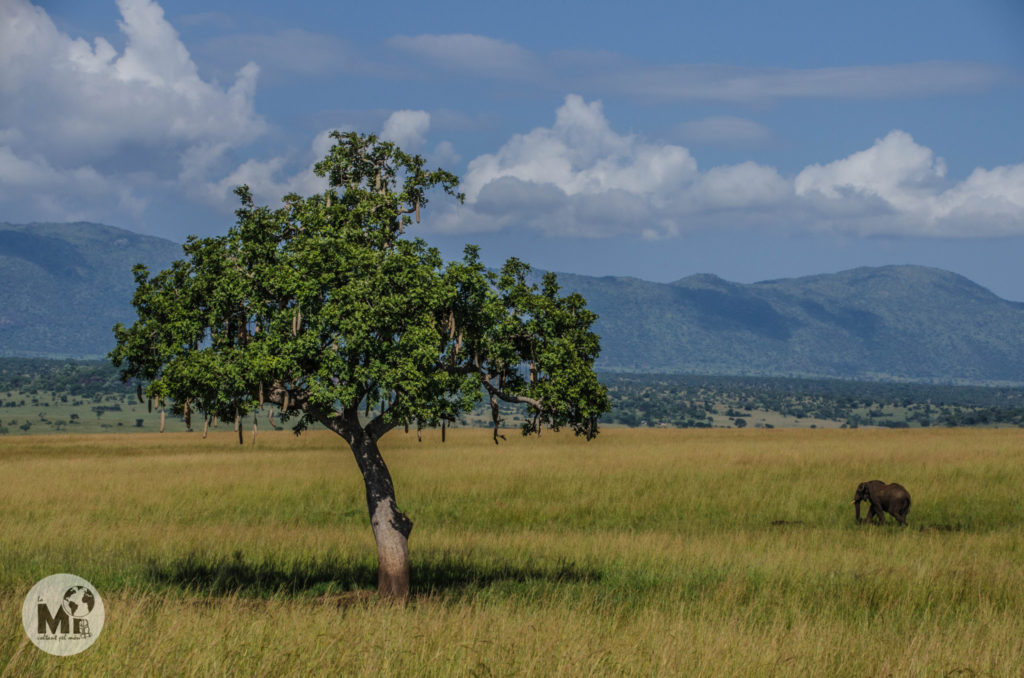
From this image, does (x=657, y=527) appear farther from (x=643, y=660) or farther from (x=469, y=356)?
(x=643, y=660)

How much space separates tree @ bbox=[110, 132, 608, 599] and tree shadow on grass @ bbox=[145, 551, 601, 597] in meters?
2.09

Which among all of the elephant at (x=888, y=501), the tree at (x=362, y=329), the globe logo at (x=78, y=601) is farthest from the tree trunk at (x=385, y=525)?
the elephant at (x=888, y=501)

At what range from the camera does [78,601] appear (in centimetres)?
1182

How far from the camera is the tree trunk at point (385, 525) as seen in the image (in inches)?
648

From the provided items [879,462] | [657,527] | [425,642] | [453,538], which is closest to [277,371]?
[425,642]

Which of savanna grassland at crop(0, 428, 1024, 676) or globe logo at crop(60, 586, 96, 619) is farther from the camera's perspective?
globe logo at crop(60, 586, 96, 619)

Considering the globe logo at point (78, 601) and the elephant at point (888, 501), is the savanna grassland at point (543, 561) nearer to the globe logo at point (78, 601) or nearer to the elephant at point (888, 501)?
the globe logo at point (78, 601)

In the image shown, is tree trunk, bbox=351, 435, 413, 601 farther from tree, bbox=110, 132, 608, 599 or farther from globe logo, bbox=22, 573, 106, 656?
globe logo, bbox=22, 573, 106, 656

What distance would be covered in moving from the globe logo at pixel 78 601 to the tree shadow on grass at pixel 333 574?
3846 mm

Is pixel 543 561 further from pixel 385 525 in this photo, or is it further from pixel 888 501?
pixel 888 501

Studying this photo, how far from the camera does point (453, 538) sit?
24859 millimetres

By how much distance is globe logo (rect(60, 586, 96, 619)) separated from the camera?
11.2m

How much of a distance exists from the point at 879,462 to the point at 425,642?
33803mm

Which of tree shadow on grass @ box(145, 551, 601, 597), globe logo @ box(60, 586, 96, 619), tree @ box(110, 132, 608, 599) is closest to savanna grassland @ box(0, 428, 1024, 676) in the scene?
tree shadow on grass @ box(145, 551, 601, 597)
